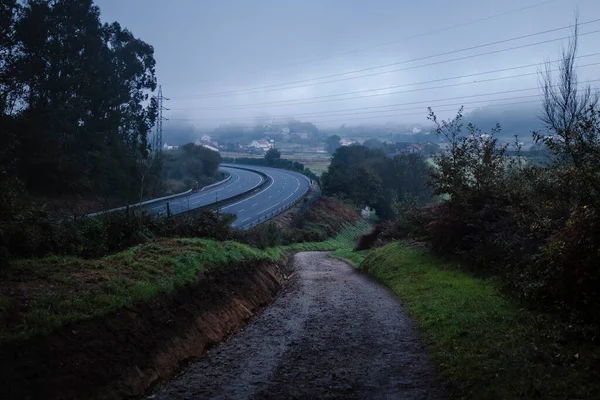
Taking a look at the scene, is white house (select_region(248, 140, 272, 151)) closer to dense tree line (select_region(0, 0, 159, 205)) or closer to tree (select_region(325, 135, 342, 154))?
tree (select_region(325, 135, 342, 154))

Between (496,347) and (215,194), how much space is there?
Result: 47.8 m

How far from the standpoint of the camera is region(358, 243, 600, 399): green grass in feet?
21.9

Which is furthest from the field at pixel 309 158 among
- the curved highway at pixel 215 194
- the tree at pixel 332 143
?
the curved highway at pixel 215 194

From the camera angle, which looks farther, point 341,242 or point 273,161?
point 273,161

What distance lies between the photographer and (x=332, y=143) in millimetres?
121875

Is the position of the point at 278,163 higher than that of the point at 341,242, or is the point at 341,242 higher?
the point at 278,163

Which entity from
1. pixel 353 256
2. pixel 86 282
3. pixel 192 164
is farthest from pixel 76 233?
pixel 192 164

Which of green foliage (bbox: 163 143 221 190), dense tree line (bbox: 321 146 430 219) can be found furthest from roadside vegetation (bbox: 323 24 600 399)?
green foliage (bbox: 163 143 221 190)

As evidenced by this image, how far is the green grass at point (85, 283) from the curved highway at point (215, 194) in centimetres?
1673

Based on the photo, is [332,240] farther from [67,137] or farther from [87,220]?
[87,220]

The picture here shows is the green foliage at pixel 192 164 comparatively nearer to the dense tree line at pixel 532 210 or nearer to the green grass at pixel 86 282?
the dense tree line at pixel 532 210

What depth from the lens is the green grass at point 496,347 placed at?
21.9 feet

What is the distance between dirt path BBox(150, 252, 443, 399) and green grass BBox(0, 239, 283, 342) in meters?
1.93

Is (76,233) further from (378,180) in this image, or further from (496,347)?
(378,180)
